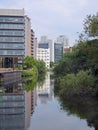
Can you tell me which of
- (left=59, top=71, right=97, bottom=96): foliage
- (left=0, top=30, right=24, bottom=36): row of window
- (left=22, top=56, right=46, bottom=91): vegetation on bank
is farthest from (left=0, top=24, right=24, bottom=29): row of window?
(left=59, top=71, right=97, bottom=96): foliage

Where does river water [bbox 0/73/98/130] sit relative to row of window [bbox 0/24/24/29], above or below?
below

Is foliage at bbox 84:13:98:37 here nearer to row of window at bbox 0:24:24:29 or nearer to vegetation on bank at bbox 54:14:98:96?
vegetation on bank at bbox 54:14:98:96

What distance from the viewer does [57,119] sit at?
3831 centimetres

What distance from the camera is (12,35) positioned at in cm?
13562

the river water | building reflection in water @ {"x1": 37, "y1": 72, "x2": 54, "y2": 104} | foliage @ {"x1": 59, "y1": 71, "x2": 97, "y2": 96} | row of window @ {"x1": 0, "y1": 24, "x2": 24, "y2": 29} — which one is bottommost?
building reflection in water @ {"x1": 37, "y1": 72, "x2": 54, "y2": 104}

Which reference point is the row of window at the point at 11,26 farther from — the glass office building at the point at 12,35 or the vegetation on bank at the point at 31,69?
the vegetation on bank at the point at 31,69

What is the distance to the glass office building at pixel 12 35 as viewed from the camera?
135 metres

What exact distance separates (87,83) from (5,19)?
8761 centimetres

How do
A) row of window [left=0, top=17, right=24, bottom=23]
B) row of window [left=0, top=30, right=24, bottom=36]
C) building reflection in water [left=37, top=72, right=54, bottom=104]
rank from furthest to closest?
row of window [left=0, top=17, right=24, bottom=23] < row of window [left=0, top=30, right=24, bottom=36] < building reflection in water [left=37, top=72, right=54, bottom=104]

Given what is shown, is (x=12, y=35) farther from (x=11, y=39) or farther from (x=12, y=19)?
(x=12, y=19)

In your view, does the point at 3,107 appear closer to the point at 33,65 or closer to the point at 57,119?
the point at 57,119

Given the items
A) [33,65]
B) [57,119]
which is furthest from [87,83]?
[33,65]

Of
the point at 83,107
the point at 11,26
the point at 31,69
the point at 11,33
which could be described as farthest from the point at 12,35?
the point at 83,107

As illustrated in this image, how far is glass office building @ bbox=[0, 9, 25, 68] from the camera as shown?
135250 mm
